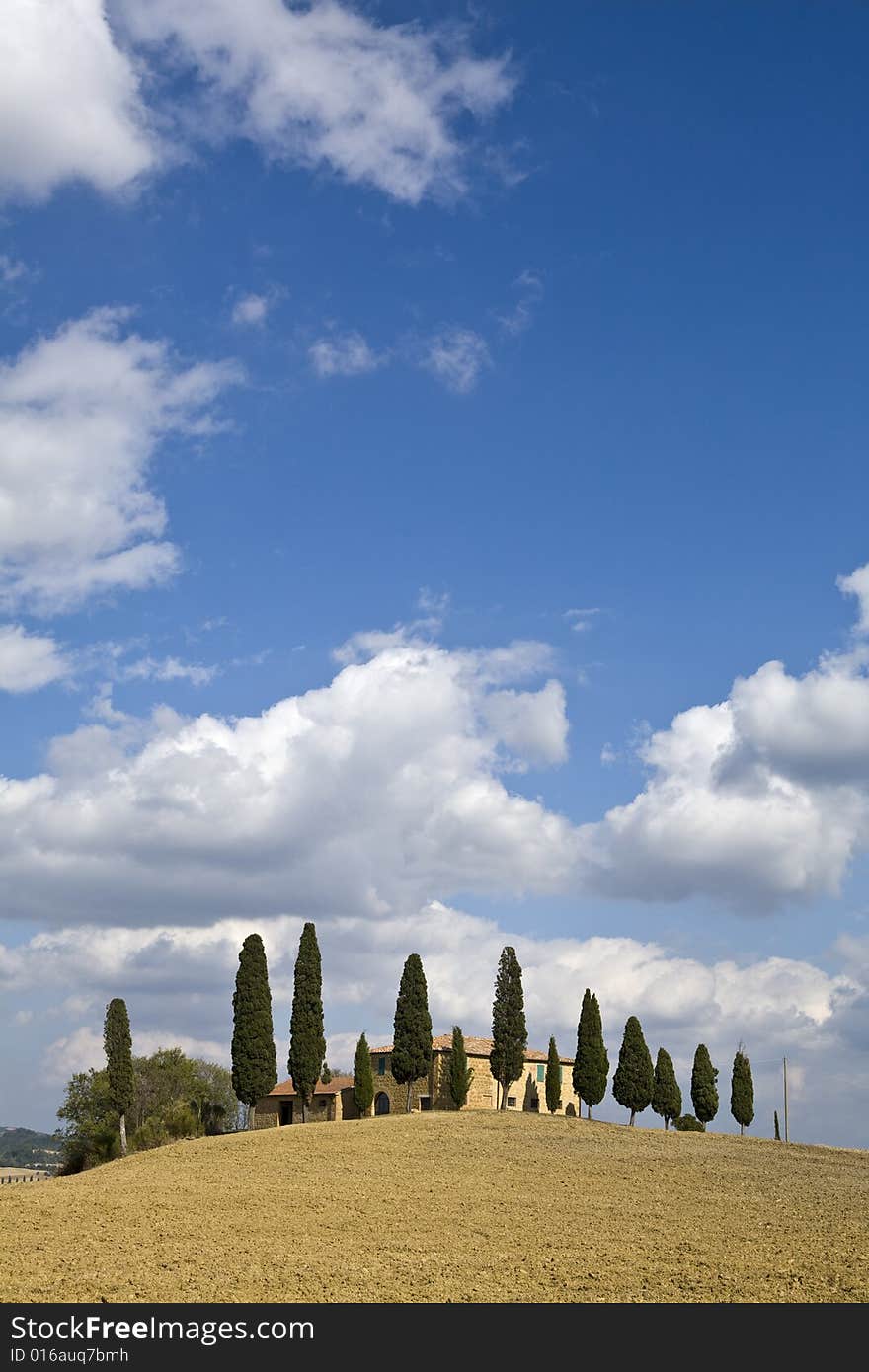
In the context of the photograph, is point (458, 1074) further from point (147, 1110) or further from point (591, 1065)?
point (147, 1110)

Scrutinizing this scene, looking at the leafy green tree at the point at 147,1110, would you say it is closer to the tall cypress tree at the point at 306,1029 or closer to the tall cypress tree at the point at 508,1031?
the tall cypress tree at the point at 306,1029

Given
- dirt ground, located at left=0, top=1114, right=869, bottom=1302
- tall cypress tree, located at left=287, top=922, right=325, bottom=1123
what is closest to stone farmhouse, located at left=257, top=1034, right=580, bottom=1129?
tall cypress tree, located at left=287, top=922, right=325, bottom=1123

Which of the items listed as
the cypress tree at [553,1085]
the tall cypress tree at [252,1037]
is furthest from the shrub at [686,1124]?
the tall cypress tree at [252,1037]

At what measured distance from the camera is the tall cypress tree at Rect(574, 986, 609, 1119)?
70.4 metres

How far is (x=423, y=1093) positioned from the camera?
7275 cm

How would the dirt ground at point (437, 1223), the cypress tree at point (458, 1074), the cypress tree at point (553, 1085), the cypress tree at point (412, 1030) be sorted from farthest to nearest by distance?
1. the cypress tree at point (553, 1085)
2. the cypress tree at point (458, 1074)
3. the cypress tree at point (412, 1030)
4. the dirt ground at point (437, 1223)

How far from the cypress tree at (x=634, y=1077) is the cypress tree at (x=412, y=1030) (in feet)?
40.6

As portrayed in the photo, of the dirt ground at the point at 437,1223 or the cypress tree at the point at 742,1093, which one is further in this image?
the cypress tree at the point at 742,1093

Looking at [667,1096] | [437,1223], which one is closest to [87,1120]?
[667,1096]

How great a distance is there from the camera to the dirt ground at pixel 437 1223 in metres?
21.4

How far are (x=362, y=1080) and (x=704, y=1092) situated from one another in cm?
2176

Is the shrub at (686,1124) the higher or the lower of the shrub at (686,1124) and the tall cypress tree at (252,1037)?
the lower

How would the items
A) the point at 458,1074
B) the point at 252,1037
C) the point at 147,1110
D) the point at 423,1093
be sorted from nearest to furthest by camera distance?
the point at 252,1037, the point at 458,1074, the point at 423,1093, the point at 147,1110
